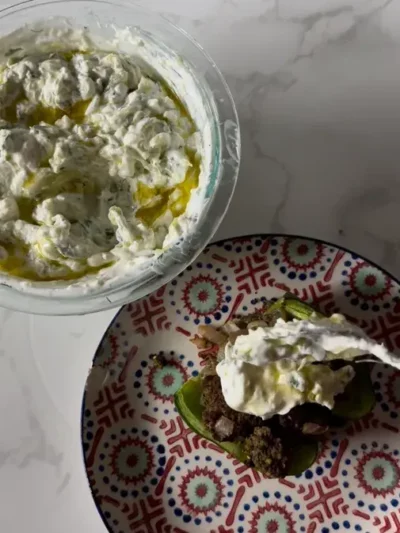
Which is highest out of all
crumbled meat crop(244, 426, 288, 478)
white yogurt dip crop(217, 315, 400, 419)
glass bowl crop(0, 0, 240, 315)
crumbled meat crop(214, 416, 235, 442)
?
glass bowl crop(0, 0, 240, 315)

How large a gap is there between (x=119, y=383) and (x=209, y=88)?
0.47 meters

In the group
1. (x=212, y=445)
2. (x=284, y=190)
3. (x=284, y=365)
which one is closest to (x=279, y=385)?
(x=284, y=365)

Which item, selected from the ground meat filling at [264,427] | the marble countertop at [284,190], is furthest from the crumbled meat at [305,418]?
the marble countertop at [284,190]

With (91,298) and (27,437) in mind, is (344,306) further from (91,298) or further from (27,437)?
(27,437)

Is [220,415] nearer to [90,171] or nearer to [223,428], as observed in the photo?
[223,428]

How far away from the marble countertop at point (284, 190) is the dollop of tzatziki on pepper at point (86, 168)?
19 centimetres

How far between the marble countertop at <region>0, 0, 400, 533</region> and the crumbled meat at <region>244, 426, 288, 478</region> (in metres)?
0.29

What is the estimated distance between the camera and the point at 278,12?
1145 mm

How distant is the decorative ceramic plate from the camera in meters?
1.00

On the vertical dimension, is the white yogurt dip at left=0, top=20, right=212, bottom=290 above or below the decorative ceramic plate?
above

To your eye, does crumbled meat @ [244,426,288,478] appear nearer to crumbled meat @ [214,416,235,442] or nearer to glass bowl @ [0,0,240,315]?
crumbled meat @ [214,416,235,442]

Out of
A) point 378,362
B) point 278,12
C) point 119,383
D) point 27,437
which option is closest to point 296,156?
point 278,12

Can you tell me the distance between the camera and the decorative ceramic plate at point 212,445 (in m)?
1.00

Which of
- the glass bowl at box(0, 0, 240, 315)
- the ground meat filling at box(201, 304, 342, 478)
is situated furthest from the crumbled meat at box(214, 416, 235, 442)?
the glass bowl at box(0, 0, 240, 315)
